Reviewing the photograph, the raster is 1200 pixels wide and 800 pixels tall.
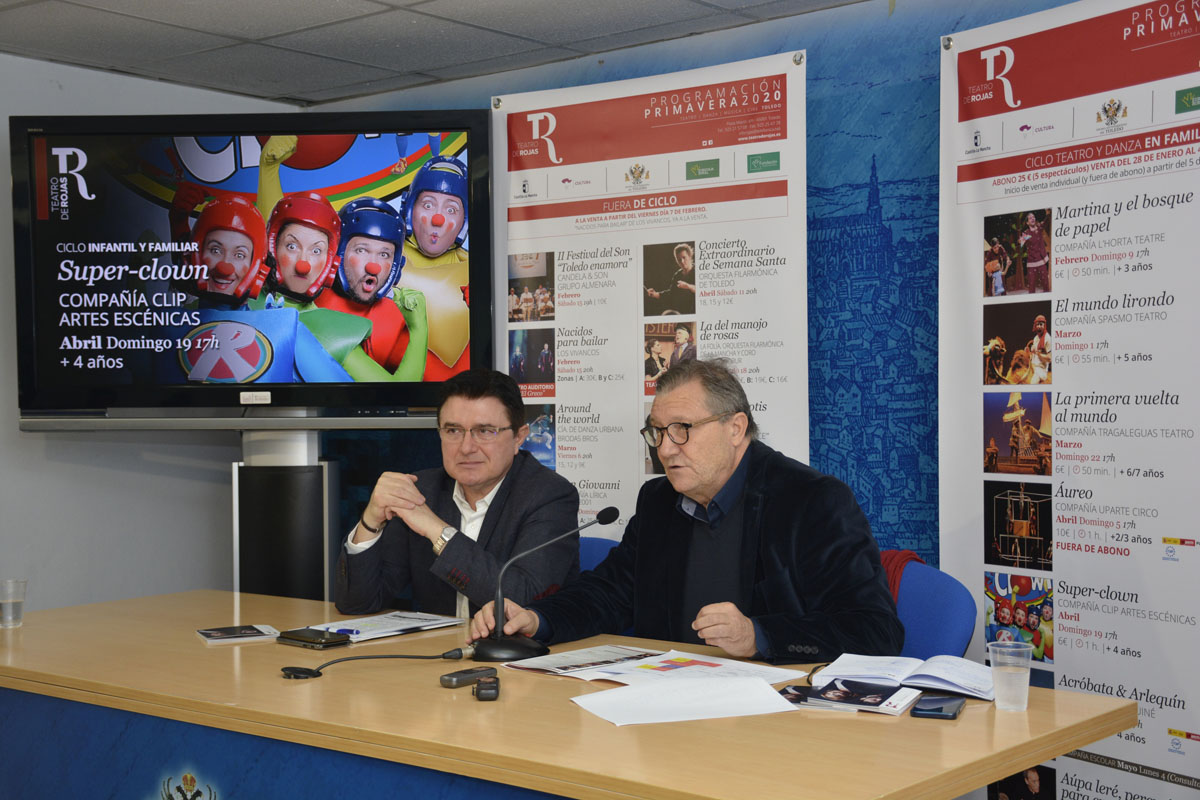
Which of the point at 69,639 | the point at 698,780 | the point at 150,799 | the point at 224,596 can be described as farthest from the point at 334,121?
the point at 698,780

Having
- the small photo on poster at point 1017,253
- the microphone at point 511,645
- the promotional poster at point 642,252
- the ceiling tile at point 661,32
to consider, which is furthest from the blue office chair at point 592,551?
the ceiling tile at point 661,32

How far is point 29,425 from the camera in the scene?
14.2 feet

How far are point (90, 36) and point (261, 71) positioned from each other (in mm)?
701

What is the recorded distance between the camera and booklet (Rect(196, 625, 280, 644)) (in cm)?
268

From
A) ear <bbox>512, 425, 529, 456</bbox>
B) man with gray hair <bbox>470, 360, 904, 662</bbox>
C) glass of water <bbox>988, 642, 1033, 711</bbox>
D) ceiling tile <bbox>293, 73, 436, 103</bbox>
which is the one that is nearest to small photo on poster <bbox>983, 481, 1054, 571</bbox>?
man with gray hair <bbox>470, 360, 904, 662</bbox>

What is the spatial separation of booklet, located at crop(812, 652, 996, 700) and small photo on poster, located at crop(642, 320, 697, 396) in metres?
1.94

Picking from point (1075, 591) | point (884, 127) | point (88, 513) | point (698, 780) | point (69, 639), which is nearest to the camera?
point (698, 780)

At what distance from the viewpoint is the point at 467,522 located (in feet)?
10.7

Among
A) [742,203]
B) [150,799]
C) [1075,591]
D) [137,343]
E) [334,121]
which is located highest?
[334,121]

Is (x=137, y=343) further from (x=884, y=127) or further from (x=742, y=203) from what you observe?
(x=884, y=127)

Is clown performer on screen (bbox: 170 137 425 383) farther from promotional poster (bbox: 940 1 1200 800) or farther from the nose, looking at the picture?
promotional poster (bbox: 940 1 1200 800)

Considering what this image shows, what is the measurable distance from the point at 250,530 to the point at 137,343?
0.80 meters

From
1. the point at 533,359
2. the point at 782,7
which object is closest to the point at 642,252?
the point at 533,359

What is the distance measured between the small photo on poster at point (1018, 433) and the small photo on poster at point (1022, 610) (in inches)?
12.1
